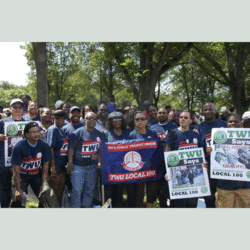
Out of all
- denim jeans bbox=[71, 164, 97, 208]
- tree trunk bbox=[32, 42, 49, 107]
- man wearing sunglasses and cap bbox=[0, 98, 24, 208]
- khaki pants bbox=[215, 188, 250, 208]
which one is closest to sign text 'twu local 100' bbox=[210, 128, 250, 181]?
khaki pants bbox=[215, 188, 250, 208]

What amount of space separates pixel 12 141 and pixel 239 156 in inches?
170

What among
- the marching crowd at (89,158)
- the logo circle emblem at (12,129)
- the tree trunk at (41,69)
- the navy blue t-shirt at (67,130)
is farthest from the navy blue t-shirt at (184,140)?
the tree trunk at (41,69)

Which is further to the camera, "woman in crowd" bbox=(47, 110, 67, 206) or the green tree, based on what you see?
the green tree

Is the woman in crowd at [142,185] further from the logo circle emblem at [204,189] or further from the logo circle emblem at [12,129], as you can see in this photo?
the logo circle emblem at [12,129]

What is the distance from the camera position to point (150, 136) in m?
4.96

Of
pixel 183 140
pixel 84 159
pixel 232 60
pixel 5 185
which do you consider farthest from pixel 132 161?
pixel 232 60

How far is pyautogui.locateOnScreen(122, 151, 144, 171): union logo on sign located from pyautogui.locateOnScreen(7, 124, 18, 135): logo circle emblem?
2.25m

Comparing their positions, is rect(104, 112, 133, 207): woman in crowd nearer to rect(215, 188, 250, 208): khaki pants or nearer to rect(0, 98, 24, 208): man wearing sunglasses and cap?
rect(215, 188, 250, 208): khaki pants

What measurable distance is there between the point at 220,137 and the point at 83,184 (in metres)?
2.78

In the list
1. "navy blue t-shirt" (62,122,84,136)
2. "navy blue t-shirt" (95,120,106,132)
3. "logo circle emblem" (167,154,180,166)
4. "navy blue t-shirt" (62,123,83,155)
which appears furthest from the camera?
"navy blue t-shirt" (95,120,106,132)

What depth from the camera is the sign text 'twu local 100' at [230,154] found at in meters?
4.45

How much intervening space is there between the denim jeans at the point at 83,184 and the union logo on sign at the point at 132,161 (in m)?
0.68

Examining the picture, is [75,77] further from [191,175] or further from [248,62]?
[191,175]

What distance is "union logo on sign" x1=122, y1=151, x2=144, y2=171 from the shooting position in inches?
193
